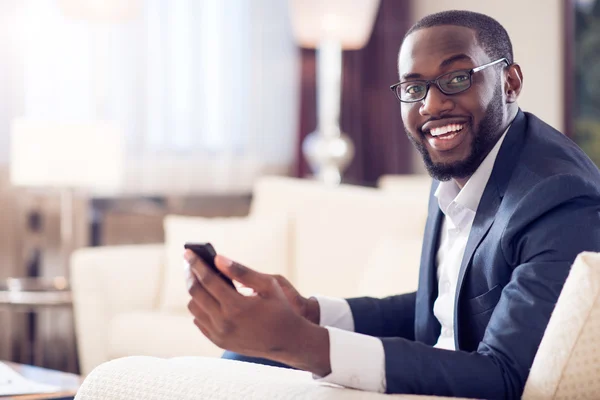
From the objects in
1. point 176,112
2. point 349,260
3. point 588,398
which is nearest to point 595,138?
point 349,260

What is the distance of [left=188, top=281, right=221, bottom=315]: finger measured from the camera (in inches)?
46.1

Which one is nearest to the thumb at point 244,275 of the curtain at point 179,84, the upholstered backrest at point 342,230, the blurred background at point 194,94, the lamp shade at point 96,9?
the upholstered backrest at point 342,230

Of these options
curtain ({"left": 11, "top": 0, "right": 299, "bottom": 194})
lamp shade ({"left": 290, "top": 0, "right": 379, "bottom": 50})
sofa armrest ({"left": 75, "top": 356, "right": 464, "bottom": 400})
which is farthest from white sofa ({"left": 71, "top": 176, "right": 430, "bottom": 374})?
sofa armrest ({"left": 75, "top": 356, "right": 464, "bottom": 400})

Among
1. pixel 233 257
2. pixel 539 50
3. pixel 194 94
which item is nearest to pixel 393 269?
pixel 233 257

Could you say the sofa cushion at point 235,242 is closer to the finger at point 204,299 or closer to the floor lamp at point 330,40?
the floor lamp at point 330,40

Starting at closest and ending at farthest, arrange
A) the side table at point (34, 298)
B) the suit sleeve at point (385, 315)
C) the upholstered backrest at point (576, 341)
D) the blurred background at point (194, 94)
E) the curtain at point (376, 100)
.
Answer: the upholstered backrest at point (576, 341) < the suit sleeve at point (385, 315) < the side table at point (34, 298) < the blurred background at point (194, 94) < the curtain at point (376, 100)

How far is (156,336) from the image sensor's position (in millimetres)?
3186

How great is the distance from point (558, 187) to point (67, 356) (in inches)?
147

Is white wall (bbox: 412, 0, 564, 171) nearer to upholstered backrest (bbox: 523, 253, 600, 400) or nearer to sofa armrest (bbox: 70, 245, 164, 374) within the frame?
sofa armrest (bbox: 70, 245, 164, 374)

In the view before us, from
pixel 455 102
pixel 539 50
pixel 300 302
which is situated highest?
pixel 539 50

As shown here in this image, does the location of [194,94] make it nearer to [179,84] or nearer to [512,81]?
[179,84]

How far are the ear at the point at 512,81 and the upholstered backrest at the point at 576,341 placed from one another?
492 millimetres

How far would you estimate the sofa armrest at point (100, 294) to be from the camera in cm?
338

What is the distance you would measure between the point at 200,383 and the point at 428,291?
2.01ft
